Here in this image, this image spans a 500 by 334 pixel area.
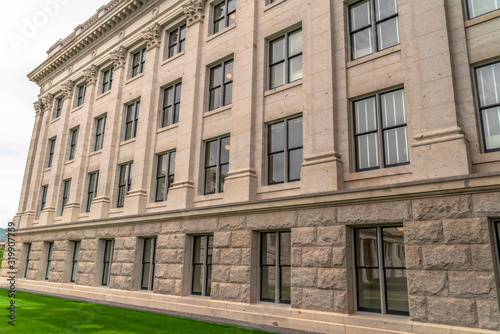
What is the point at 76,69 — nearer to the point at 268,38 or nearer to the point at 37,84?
the point at 37,84

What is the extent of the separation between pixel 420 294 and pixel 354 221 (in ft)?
9.18

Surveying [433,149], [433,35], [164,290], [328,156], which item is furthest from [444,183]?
[164,290]

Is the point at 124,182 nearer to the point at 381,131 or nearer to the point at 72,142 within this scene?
the point at 72,142

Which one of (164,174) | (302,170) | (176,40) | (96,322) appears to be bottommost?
(96,322)

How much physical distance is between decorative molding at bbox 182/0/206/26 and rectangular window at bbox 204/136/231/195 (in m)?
7.50

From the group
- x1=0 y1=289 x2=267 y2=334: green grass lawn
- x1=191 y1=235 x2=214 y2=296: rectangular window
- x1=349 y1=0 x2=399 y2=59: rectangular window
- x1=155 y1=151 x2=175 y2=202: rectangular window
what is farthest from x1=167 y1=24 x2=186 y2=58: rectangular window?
x1=0 y1=289 x2=267 y2=334: green grass lawn

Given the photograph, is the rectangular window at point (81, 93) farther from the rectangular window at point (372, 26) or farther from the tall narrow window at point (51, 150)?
the rectangular window at point (372, 26)

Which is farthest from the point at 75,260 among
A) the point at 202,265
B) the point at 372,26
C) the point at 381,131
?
the point at 372,26

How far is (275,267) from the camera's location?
45.7 feet

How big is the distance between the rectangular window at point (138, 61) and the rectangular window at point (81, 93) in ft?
21.8

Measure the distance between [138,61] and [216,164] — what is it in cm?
1180

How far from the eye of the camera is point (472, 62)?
11195mm

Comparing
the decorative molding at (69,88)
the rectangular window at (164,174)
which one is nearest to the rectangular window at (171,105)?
the rectangular window at (164,174)

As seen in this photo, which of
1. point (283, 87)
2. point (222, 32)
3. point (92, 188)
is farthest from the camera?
point (92, 188)
